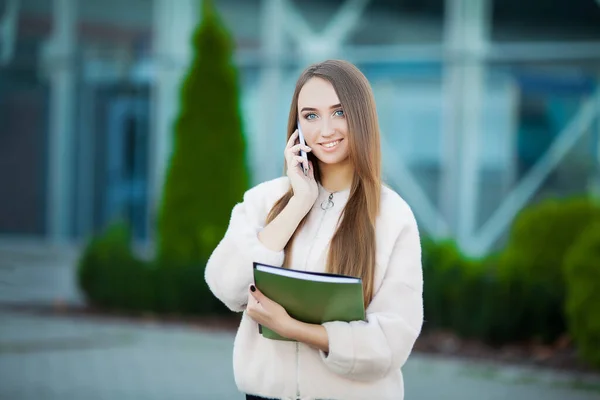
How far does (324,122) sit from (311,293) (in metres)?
0.41

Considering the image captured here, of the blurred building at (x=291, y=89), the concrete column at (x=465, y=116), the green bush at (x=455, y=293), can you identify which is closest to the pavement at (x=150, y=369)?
the green bush at (x=455, y=293)

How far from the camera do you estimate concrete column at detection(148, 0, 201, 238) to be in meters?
17.0

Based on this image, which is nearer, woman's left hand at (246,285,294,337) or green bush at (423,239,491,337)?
woman's left hand at (246,285,294,337)

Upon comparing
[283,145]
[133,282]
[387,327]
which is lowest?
[133,282]

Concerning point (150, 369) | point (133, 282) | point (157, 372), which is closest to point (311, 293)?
point (157, 372)

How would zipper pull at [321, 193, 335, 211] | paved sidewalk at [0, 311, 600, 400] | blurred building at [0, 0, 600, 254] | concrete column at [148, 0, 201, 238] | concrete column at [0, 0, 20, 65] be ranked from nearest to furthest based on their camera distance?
zipper pull at [321, 193, 335, 211] → paved sidewalk at [0, 311, 600, 400] → blurred building at [0, 0, 600, 254] → concrete column at [148, 0, 201, 238] → concrete column at [0, 0, 20, 65]

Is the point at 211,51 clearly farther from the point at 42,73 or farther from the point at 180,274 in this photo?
the point at 42,73

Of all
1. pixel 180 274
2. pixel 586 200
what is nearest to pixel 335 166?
pixel 586 200

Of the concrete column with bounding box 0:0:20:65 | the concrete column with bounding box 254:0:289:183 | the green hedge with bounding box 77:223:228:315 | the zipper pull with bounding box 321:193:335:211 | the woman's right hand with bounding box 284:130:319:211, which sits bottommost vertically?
the green hedge with bounding box 77:223:228:315

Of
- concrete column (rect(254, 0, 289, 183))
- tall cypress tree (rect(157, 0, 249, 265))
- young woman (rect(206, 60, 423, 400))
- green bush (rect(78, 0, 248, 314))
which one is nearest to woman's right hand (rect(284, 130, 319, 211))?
young woman (rect(206, 60, 423, 400))

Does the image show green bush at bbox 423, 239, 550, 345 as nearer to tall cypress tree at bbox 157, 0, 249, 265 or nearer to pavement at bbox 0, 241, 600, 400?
pavement at bbox 0, 241, 600, 400

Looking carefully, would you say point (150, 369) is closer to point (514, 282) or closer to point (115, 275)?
point (514, 282)

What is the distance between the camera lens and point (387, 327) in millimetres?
2393

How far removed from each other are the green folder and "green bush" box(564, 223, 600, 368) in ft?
16.8
